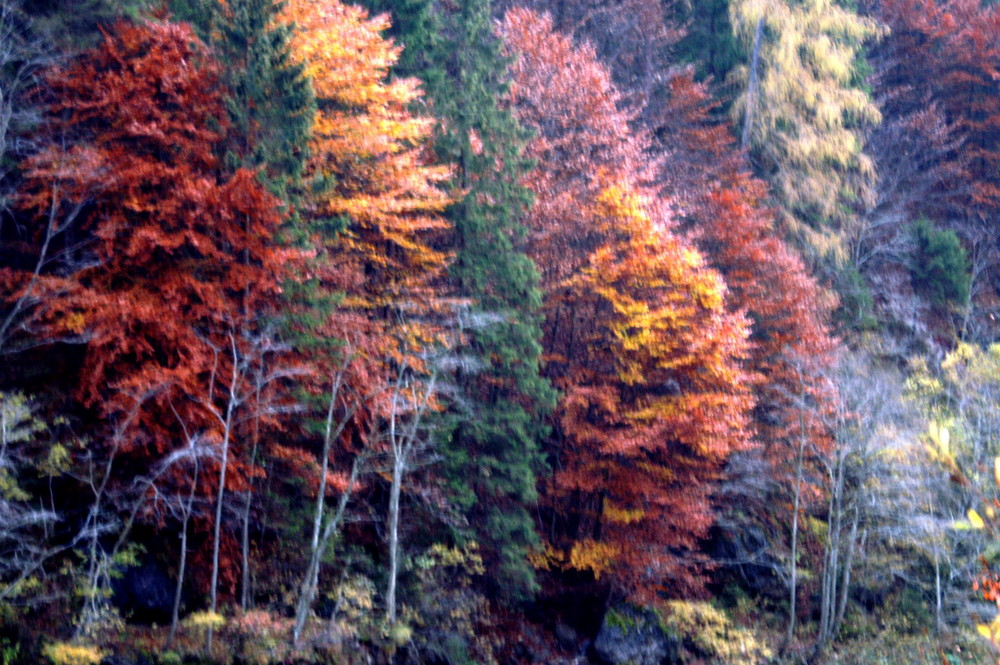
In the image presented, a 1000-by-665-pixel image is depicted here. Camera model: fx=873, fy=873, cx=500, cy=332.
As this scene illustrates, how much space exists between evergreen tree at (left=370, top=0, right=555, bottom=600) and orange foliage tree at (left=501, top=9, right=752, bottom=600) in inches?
61.7

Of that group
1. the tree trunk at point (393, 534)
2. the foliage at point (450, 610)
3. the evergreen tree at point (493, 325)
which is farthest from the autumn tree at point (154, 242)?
the evergreen tree at point (493, 325)

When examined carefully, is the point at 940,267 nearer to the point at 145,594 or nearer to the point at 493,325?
the point at 493,325

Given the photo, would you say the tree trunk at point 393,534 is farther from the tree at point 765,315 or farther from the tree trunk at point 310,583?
the tree at point 765,315

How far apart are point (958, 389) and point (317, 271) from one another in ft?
48.9

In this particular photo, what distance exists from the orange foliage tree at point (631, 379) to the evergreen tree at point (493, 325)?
1566 mm

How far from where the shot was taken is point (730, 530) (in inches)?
851

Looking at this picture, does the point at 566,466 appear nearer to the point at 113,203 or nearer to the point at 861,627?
the point at 861,627

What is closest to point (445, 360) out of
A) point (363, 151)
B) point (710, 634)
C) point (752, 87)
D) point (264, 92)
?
point (363, 151)

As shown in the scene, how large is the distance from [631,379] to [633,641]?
567 cm

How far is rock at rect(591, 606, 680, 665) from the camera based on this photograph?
18719 millimetres

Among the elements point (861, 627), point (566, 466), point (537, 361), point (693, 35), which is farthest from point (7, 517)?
point (693, 35)

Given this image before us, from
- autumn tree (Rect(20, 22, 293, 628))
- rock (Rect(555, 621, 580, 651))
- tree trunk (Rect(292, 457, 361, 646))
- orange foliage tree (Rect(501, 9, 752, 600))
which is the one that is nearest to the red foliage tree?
orange foliage tree (Rect(501, 9, 752, 600))

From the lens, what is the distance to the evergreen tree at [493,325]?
17703 millimetres

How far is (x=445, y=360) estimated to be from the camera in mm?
16000
